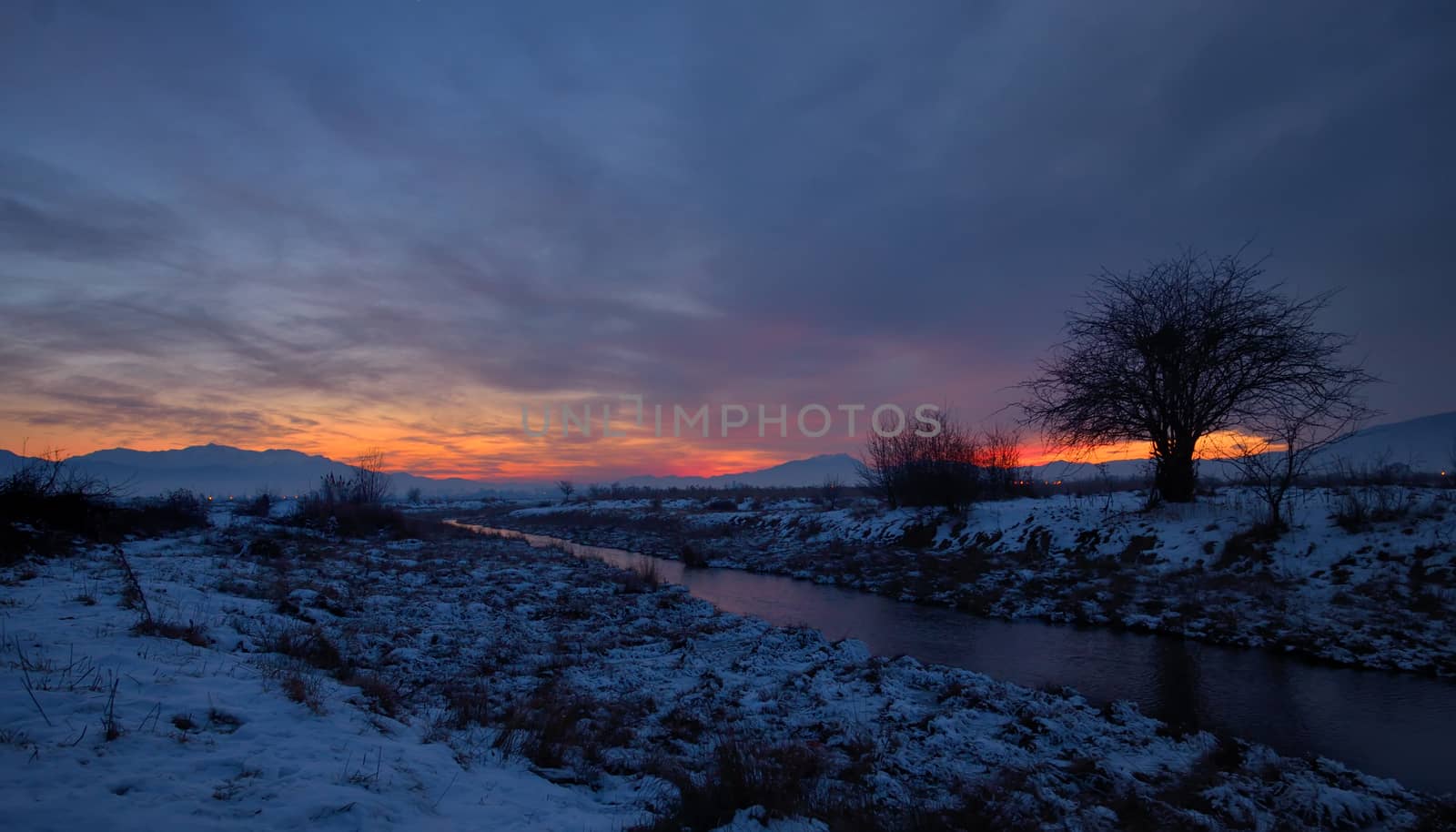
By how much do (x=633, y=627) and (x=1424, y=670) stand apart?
13.8 meters

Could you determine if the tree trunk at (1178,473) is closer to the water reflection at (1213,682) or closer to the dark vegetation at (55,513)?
the water reflection at (1213,682)

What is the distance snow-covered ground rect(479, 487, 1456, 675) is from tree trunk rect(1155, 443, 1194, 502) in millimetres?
594

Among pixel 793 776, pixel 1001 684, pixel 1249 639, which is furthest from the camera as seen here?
pixel 1249 639

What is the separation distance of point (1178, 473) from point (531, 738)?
2032 centimetres

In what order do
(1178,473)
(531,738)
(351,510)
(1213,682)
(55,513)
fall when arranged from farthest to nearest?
(351,510), (1178,473), (55,513), (1213,682), (531,738)

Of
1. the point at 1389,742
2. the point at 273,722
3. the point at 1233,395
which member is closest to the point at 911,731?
the point at 1389,742

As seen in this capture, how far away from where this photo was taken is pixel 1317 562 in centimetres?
1400

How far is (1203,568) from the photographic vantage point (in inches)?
618

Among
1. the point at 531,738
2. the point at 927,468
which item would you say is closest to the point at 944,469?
the point at 927,468

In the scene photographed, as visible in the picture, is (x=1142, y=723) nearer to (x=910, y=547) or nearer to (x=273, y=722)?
(x=273, y=722)

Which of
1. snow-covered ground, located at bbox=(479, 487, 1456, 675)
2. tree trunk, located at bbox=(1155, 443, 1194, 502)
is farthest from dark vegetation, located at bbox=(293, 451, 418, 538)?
tree trunk, located at bbox=(1155, 443, 1194, 502)

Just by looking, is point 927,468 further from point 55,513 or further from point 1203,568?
point 55,513

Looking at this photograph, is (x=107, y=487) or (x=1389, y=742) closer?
(x=1389, y=742)

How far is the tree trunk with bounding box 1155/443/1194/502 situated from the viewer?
19.0 metres
